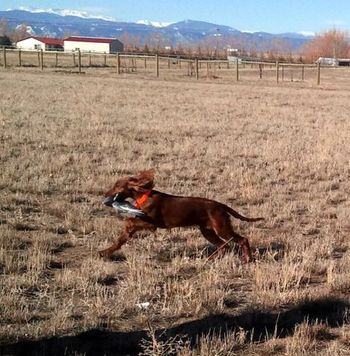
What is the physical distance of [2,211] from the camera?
7.39 metres

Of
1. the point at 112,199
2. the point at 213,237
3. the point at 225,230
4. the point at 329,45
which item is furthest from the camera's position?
the point at 329,45

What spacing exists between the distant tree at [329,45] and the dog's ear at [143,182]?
14083cm

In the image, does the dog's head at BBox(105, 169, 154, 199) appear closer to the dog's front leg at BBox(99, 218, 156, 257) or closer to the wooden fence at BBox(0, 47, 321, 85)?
the dog's front leg at BBox(99, 218, 156, 257)

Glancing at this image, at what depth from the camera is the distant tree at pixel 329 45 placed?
145625mm

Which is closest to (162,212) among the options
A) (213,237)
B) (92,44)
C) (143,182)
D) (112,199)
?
(143,182)

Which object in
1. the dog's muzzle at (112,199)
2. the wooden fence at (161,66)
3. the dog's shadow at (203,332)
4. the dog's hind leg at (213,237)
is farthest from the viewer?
the wooden fence at (161,66)

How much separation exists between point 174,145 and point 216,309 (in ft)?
26.9

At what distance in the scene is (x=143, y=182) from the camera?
5805mm

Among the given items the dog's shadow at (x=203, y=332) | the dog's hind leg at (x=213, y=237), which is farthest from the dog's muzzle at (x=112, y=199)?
the dog's shadow at (x=203, y=332)

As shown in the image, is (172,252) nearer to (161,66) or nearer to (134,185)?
(134,185)

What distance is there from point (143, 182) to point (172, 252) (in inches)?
32.4

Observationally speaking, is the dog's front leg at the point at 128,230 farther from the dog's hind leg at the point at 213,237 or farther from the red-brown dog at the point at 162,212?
the dog's hind leg at the point at 213,237

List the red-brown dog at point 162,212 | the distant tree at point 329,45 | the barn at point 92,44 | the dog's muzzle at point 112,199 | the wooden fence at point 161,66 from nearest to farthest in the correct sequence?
1. the dog's muzzle at point 112,199
2. the red-brown dog at point 162,212
3. the wooden fence at point 161,66
4. the barn at point 92,44
5. the distant tree at point 329,45

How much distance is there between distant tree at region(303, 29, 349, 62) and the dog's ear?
462ft
